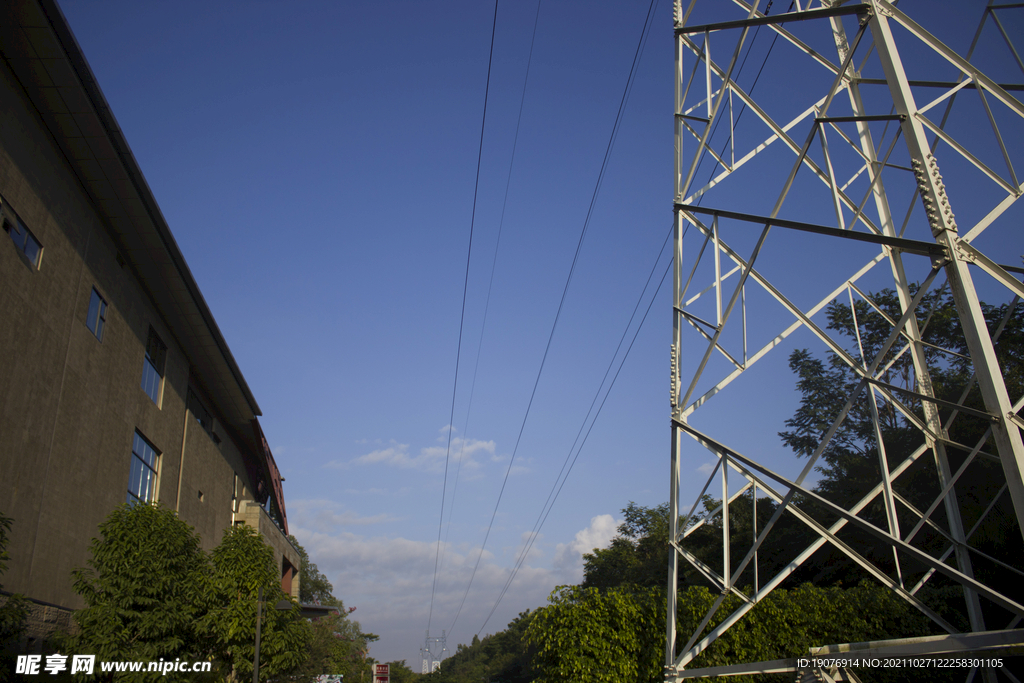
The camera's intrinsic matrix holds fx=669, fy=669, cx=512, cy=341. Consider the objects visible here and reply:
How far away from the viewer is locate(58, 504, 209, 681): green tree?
47.3 feet

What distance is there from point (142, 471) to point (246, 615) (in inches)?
347

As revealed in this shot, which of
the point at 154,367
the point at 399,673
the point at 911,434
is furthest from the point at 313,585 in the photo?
the point at 911,434

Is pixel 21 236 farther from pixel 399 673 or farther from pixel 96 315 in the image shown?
pixel 399 673

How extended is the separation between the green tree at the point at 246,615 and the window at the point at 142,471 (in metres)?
4.48

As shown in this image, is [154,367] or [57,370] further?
[154,367]

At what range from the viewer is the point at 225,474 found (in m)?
39.0

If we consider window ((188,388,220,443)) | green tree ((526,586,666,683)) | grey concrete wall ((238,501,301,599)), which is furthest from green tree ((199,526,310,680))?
grey concrete wall ((238,501,301,599))

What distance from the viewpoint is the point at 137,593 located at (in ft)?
49.1

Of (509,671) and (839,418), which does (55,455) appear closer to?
(839,418)

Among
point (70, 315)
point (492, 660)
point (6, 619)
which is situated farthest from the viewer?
point (492, 660)

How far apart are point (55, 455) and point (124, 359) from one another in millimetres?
6119

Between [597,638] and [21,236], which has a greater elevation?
[21,236]

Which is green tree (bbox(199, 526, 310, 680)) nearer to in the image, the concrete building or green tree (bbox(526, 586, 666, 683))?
the concrete building

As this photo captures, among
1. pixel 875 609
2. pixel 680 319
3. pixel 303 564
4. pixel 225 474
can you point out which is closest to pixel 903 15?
pixel 680 319
